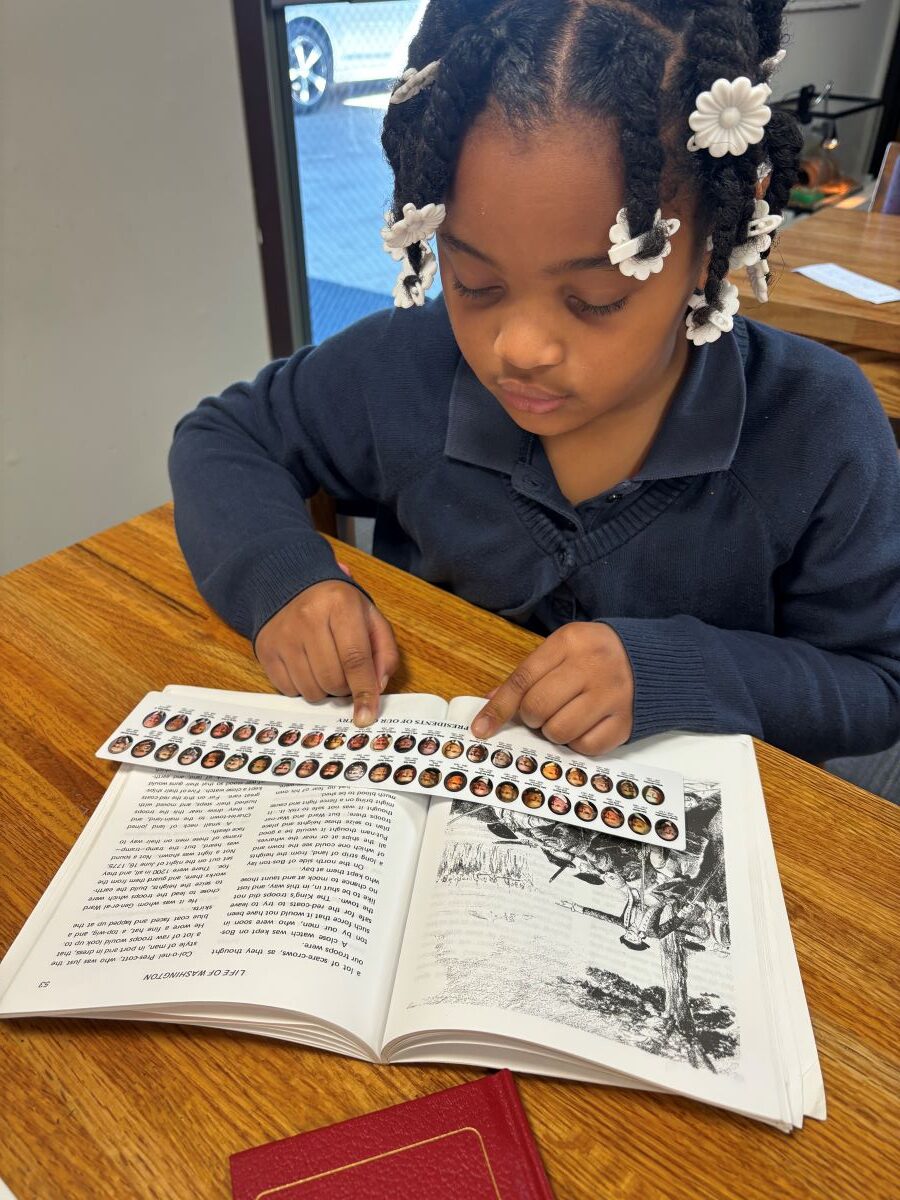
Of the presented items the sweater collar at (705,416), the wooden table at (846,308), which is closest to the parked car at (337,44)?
the wooden table at (846,308)

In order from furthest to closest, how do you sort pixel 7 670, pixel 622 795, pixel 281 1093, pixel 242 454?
1. pixel 242 454
2. pixel 7 670
3. pixel 622 795
4. pixel 281 1093

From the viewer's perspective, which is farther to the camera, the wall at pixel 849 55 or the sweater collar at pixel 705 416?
the wall at pixel 849 55

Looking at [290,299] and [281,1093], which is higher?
Result: [281,1093]

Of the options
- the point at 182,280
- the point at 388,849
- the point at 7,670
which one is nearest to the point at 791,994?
the point at 388,849

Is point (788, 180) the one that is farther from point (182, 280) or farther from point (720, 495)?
point (182, 280)

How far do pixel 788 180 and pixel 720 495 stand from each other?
252 mm

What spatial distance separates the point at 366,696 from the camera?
64 cm

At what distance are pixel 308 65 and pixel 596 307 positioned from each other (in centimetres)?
180

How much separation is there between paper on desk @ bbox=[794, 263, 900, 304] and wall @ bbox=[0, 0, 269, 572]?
1.13 meters

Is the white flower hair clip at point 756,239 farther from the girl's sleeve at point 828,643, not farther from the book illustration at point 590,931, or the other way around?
the book illustration at point 590,931

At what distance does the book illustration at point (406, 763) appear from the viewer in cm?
56

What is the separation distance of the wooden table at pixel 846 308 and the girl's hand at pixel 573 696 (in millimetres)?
797

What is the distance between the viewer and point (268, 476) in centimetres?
86

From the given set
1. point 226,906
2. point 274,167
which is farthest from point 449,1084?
point 274,167
